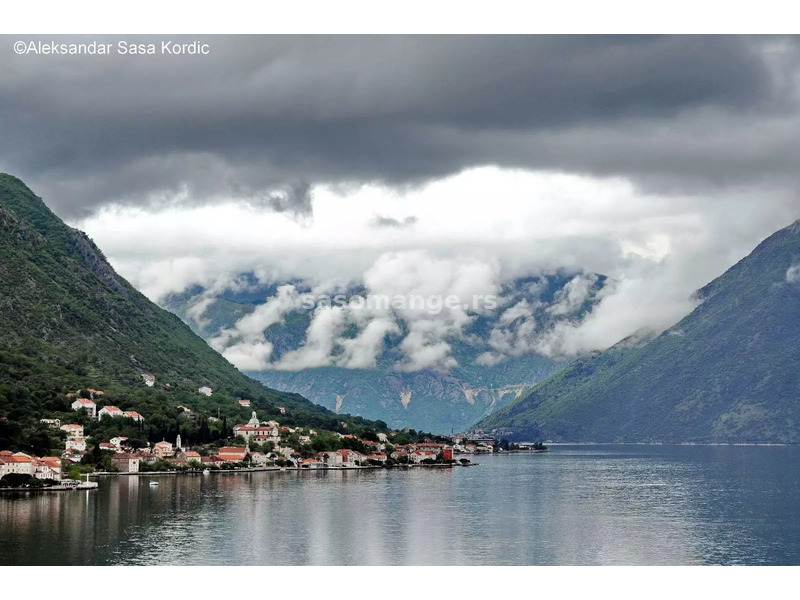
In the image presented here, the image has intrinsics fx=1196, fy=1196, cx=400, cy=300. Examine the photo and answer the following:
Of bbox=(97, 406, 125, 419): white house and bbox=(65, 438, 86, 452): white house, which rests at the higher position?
bbox=(97, 406, 125, 419): white house

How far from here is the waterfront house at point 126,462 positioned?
325ft

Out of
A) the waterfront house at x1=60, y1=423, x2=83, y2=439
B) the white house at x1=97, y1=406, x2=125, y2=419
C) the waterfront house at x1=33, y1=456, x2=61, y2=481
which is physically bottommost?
the waterfront house at x1=33, y1=456, x2=61, y2=481

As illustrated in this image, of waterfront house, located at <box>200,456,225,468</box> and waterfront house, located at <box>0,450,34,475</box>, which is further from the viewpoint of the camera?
waterfront house, located at <box>200,456,225,468</box>

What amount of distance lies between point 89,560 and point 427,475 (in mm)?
67268

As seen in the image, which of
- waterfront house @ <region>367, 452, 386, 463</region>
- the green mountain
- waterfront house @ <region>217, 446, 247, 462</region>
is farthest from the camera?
waterfront house @ <region>367, 452, 386, 463</region>

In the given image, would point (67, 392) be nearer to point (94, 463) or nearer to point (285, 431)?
point (94, 463)

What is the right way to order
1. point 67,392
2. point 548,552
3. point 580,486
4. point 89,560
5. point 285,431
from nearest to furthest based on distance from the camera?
1. point 89,560
2. point 548,552
3. point 580,486
4. point 67,392
5. point 285,431

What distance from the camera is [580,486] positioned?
93938 mm

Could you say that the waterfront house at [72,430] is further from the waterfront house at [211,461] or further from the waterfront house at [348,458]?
the waterfront house at [348,458]

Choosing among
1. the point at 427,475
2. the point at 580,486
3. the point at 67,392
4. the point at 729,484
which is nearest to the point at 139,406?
the point at 67,392

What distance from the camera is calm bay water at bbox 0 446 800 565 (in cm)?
5072

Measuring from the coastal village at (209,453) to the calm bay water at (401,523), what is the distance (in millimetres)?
4585

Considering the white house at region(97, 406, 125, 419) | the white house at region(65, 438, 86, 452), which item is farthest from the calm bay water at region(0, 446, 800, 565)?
the white house at region(97, 406, 125, 419)

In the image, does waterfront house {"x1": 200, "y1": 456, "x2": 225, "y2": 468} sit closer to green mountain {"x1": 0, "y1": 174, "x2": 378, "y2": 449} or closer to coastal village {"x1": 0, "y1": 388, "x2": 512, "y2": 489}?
coastal village {"x1": 0, "y1": 388, "x2": 512, "y2": 489}
